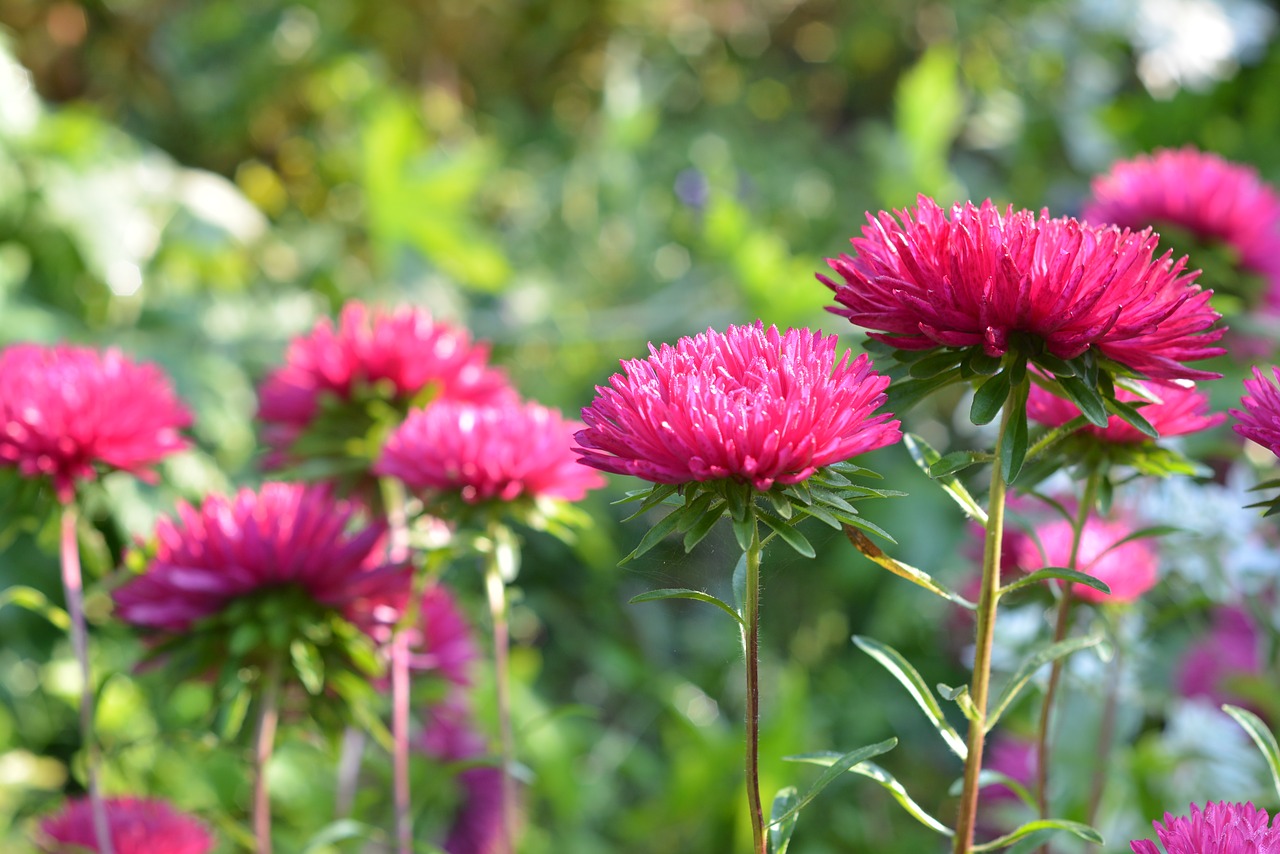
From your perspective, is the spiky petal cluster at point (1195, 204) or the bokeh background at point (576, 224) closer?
the spiky petal cluster at point (1195, 204)

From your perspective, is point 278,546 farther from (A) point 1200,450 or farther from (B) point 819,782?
(A) point 1200,450

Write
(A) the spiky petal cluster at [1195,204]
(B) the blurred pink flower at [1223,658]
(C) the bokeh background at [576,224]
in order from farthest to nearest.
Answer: (C) the bokeh background at [576,224] < (B) the blurred pink flower at [1223,658] < (A) the spiky petal cluster at [1195,204]

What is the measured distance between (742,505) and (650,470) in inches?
1.4

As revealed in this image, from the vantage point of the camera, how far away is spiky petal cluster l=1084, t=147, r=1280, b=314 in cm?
84

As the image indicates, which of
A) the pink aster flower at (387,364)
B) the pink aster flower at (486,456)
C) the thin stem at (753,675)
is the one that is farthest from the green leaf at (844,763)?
the pink aster flower at (387,364)

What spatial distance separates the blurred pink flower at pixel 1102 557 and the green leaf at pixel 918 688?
25cm

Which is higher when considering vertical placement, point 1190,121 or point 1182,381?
point 1190,121

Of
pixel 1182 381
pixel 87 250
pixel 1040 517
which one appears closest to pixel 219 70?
pixel 87 250

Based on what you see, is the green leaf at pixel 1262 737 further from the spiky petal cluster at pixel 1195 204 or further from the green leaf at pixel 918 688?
the spiky petal cluster at pixel 1195 204

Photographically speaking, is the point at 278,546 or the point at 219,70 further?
the point at 219,70

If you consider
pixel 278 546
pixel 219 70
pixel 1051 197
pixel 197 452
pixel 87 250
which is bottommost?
pixel 278 546

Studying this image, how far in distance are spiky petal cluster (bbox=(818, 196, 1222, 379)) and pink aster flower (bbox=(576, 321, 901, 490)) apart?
0.08 ft

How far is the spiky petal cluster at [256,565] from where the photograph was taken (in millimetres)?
615

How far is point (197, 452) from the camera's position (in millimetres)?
1426
